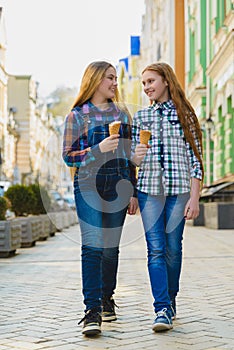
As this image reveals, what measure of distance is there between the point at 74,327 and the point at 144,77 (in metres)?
1.85

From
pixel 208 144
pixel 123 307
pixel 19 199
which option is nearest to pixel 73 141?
pixel 123 307

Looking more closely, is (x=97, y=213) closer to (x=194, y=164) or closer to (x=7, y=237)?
(x=194, y=164)

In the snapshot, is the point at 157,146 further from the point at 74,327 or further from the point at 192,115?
the point at 74,327

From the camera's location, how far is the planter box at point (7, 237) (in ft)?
41.6

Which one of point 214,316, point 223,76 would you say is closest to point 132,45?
point 223,76

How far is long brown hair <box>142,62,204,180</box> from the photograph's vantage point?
588 cm

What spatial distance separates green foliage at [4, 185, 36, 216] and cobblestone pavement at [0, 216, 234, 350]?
6184mm

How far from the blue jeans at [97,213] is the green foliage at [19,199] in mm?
12474

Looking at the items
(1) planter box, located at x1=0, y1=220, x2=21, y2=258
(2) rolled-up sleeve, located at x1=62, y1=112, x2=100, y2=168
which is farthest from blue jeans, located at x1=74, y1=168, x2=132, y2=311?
(1) planter box, located at x1=0, y1=220, x2=21, y2=258

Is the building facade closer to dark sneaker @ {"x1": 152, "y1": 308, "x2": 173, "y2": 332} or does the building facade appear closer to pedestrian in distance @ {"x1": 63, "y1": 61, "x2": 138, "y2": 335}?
pedestrian in distance @ {"x1": 63, "y1": 61, "x2": 138, "y2": 335}

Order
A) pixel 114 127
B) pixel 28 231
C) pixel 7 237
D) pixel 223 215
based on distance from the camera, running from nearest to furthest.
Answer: pixel 114 127
pixel 7 237
pixel 28 231
pixel 223 215

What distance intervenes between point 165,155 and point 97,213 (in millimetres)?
624

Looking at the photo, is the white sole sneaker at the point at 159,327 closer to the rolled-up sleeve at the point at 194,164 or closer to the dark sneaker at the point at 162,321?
the dark sneaker at the point at 162,321

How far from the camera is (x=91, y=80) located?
5.85 m
